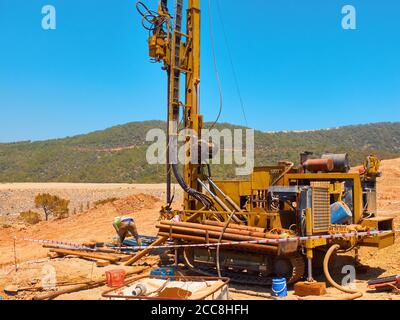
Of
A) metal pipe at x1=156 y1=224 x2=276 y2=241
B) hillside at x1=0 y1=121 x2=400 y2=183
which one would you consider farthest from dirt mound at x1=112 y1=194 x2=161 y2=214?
hillside at x1=0 y1=121 x2=400 y2=183

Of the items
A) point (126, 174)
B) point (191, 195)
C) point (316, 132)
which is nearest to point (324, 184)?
point (191, 195)

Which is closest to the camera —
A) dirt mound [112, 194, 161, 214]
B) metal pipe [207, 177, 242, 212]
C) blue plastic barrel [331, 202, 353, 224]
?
blue plastic barrel [331, 202, 353, 224]

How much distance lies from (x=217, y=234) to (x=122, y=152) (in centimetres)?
6136

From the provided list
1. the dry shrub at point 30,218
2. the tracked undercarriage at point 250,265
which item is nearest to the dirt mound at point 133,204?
the dry shrub at point 30,218

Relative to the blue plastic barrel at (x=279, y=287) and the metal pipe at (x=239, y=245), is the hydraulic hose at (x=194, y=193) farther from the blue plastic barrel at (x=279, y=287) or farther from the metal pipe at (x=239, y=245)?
the blue plastic barrel at (x=279, y=287)

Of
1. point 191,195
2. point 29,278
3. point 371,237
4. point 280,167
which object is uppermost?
point 280,167

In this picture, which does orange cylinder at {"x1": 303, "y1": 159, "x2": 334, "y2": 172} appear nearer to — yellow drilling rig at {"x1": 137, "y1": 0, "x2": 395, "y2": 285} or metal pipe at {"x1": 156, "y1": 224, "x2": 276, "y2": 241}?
yellow drilling rig at {"x1": 137, "y1": 0, "x2": 395, "y2": 285}

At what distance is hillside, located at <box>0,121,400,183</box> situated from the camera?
55562mm

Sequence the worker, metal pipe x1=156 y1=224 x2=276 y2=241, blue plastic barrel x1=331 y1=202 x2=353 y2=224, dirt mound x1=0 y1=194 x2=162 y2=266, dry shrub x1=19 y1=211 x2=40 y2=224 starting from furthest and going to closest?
dry shrub x1=19 y1=211 x2=40 y2=224 → dirt mound x1=0 y1=194 x2=162 y2=266 → the worker → blue plastic barrel x1=331 y1=202 x2=353 y2=224 → metal pipe x1=156 y1=224 x2=276 y2=241

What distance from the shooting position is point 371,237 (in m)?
7.96

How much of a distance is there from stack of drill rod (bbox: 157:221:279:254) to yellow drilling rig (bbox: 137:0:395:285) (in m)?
0.02

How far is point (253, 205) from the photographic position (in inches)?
352
